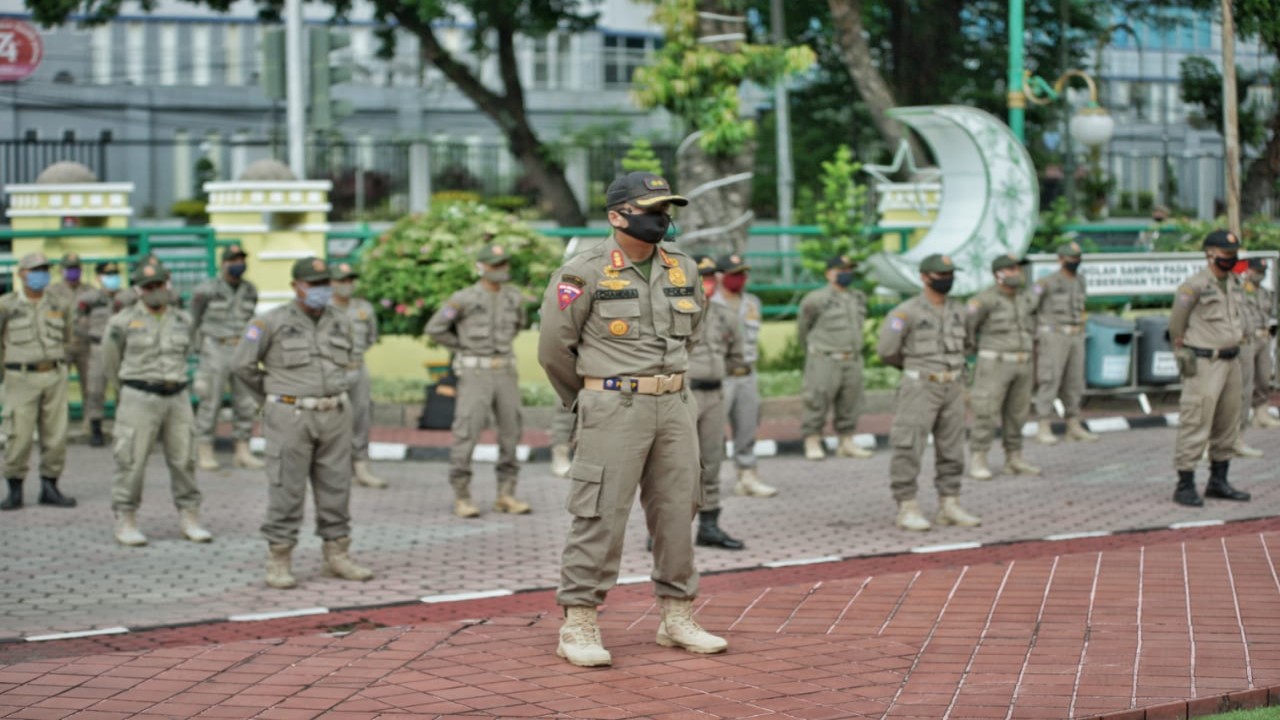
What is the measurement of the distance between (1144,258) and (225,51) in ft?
114

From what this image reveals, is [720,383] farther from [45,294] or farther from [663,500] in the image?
[45,294]

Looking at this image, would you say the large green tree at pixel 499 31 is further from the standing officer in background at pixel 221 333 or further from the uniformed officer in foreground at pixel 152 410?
the uniformed officer in foreground at pixel 152 410

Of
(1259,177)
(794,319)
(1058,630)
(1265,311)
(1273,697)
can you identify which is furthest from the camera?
(1259,177)

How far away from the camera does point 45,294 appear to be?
1323cm

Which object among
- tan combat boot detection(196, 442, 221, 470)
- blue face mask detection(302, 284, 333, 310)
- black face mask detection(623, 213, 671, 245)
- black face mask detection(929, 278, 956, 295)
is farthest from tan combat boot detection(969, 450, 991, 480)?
black face mask detection(623, 213, 671, 245)

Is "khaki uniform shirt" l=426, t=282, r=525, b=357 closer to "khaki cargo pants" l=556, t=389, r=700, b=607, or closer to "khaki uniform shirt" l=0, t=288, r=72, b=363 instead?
"khaki uniform shirt" l=0, t=288, r=72, b=363

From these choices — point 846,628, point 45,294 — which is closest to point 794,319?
point 45,294

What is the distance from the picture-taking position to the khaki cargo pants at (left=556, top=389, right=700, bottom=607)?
6.93 m

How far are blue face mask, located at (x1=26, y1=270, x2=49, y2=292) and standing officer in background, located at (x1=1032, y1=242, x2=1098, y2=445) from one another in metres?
8.70

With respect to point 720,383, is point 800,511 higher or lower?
lower

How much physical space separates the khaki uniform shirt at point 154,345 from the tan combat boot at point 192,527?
35.9 inches

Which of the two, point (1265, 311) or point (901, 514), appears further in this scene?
point (1265, 311)

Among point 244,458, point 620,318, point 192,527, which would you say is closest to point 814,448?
point 244,458

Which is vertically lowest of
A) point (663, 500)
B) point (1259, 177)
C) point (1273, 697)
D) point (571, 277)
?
point (1273, 697)
